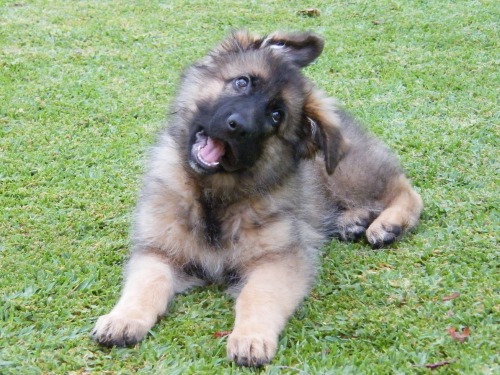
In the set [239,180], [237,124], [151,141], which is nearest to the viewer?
[237,124]

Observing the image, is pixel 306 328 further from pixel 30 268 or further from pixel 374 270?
pixel 30 268

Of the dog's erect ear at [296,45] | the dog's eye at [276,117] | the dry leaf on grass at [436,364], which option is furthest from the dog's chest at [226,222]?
the dry leaf on grass at [436,364]

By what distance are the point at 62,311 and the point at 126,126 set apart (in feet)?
8.00

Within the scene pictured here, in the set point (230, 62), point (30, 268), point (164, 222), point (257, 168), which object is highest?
point (230, 62)

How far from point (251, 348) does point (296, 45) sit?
1.69m

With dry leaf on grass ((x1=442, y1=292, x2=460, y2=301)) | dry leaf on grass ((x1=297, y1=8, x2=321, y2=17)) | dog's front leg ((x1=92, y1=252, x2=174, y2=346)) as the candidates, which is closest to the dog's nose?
dog's front leg ((x1=92, y1=252, x2=174, y2=346))

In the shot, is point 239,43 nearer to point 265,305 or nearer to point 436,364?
point 265,305

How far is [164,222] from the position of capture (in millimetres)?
3635

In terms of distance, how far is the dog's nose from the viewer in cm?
329

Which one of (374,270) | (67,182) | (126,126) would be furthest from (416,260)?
(126,126)

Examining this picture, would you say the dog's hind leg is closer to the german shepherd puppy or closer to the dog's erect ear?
the german shepherd puppy

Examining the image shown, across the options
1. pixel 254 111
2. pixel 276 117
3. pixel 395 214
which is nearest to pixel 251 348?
pixel 254 111

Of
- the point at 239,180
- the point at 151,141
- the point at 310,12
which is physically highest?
the point at 239,180

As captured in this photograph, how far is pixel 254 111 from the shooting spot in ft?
11.1
